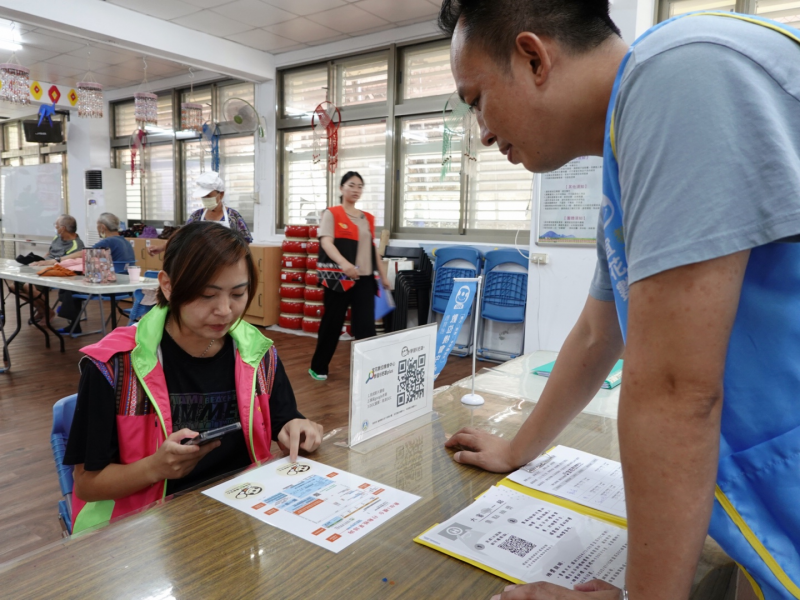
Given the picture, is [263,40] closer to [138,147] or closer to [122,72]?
[122,72]

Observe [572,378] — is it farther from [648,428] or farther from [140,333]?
[140,333]

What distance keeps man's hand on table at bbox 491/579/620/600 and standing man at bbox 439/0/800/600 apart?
0.39ft

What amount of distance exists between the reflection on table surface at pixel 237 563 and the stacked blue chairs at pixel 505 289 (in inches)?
158

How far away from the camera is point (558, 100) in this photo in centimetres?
59

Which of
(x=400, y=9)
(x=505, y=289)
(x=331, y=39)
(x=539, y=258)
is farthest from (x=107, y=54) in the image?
(x=539, y=258)

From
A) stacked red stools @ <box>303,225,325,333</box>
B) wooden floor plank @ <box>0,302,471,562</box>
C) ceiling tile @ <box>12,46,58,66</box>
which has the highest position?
ceiling tile @ <box>12,46,58,66</box>

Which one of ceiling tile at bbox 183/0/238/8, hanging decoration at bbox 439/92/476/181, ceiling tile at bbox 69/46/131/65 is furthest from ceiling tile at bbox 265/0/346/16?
ceiling tile at bbox 69/46/131/65

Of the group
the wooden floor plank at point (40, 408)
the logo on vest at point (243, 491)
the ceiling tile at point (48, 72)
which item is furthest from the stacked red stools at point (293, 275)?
the logo on vest at point (243, 491)

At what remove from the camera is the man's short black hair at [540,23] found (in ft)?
1.91

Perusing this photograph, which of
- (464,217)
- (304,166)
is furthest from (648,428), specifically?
(304,166)

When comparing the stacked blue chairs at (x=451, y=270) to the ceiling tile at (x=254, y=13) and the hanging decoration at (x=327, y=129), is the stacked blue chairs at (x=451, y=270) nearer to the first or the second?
the hanging decoration at (x=327, y=129)

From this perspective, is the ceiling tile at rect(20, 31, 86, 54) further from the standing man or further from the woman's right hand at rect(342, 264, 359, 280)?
the standing man

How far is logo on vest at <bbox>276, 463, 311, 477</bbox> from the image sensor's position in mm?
1004

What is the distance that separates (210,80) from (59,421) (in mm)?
7153
